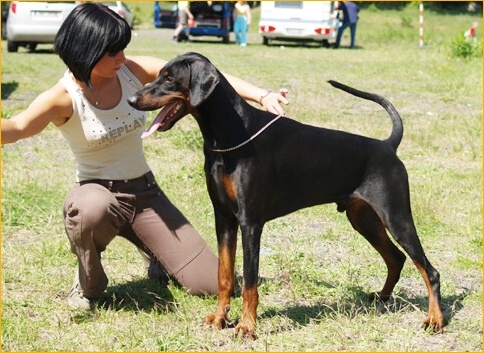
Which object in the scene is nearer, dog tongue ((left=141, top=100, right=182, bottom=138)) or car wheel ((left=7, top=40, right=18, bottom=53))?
dog tongue ((left=141, top=100, right=182, bottom=138))

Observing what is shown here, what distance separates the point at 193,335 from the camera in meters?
3.99

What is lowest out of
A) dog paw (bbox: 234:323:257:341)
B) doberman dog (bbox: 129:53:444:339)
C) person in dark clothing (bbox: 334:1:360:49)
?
person in dark clothing (bbox: 334:1:360:49)

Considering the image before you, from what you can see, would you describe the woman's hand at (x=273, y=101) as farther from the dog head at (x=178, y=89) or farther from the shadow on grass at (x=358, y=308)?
the shadow on grass at (x=358, y=308)

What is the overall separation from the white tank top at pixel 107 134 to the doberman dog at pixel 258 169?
2.24ft

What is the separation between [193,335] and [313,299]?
2.92ft

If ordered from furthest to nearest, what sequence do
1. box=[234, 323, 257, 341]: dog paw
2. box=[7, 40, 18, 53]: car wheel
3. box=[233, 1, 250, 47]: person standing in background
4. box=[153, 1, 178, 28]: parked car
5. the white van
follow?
box=[153, 1, 178, 28]: parked car
the white van
box=[233, 1, 250, 47]: person standing in background
box=[7, 40, 18, 53]: car wheel
box=[234, 323, 257, 341]: dog paw

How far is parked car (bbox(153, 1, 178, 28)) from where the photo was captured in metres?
34.0

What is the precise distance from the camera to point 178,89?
3799 millimetres

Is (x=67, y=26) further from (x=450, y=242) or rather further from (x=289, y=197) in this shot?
(x=450, y=242)

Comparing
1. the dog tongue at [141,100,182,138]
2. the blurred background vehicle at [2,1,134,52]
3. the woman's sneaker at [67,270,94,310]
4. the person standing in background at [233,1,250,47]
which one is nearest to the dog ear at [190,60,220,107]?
the dog tongue at [141,100,182,138]

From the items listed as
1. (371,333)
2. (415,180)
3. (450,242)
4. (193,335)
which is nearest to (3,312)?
(193,335)

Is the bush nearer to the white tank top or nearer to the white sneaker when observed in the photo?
the white tank top

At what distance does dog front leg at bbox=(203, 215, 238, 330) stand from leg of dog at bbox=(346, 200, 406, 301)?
72 cm

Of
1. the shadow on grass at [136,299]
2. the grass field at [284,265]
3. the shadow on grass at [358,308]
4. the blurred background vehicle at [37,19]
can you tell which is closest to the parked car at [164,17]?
the blurred background vehicle at [37,19]
